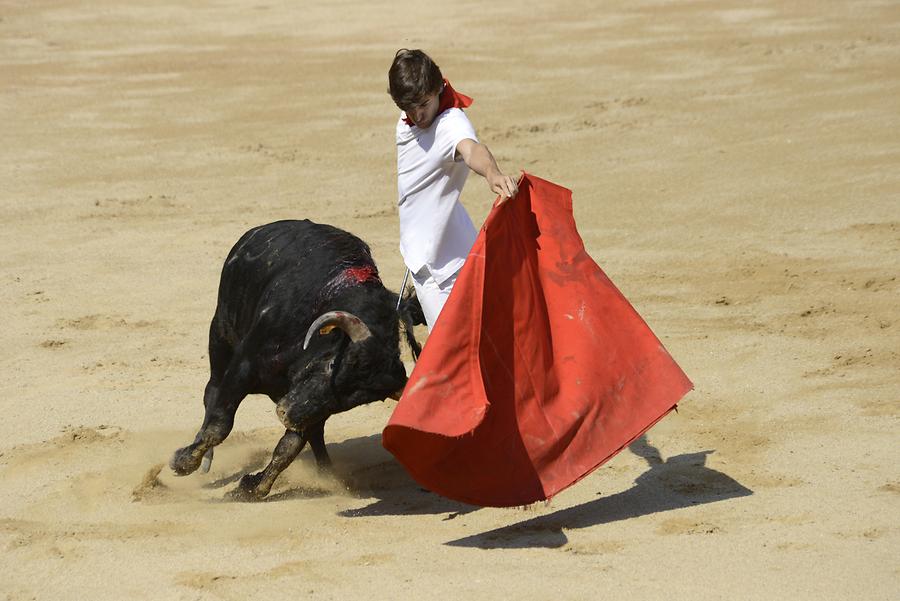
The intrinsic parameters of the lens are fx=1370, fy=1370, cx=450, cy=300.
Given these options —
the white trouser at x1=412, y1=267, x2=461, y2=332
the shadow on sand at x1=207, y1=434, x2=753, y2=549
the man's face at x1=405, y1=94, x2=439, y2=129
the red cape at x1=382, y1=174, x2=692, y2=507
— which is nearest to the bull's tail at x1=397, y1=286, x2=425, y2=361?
the white trouser at x1=412, y1=267, x2=461, y2=332

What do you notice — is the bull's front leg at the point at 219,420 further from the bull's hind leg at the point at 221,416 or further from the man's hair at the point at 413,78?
the man's hair at the point at 413,78

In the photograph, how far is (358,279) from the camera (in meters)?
5.48

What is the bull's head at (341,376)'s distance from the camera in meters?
5.22

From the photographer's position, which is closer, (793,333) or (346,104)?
(793,333)

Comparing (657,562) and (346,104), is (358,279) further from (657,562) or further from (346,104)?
(346,104)

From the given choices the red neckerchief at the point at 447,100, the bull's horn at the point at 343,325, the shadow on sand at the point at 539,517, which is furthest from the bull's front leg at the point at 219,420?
the red neckerchief at the point at 447,100

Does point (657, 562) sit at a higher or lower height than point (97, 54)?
lower

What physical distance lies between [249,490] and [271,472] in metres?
0.16

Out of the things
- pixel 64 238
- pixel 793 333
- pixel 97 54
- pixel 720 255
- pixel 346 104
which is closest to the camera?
pixel 793 333

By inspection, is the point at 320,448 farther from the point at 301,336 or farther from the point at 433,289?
the point at 433,289

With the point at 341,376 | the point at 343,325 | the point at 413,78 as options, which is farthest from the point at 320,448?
the point at 413,78

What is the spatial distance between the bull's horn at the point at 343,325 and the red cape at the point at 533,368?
1.33 ft

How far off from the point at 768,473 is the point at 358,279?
6.03 feet

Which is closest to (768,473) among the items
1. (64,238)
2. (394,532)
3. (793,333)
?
(394,532)
